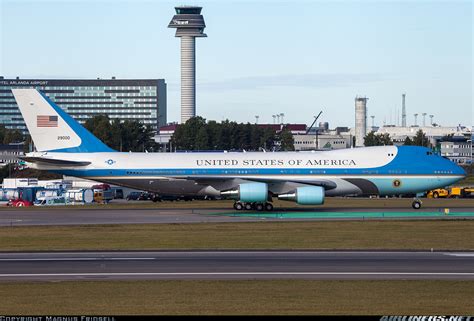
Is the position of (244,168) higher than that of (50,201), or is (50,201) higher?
(244,168)

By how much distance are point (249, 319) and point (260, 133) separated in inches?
6825

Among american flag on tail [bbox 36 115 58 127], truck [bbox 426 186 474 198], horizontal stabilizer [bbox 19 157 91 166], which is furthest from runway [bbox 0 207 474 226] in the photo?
truck [bbox 426 186 474 198]

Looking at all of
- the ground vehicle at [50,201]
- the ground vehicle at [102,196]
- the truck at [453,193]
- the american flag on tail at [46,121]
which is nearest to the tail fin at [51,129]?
the american flag on tail at [46,121]

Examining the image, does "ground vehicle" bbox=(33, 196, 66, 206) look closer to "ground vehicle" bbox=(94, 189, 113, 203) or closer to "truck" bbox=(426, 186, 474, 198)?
"ground vehicle" bbox=(94, 189, 113, 203)

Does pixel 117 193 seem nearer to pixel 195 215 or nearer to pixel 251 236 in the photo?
pixel 195 215

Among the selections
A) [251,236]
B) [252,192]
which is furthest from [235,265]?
[252,192]

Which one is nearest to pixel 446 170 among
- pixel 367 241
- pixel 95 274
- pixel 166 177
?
pixel 166 177

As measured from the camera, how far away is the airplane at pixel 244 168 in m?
58.8

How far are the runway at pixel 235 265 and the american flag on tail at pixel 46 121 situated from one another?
27.9 meters

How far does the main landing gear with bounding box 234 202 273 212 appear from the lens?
5916 cm

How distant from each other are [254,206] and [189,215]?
6198mm

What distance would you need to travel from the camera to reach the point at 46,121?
61594 mm

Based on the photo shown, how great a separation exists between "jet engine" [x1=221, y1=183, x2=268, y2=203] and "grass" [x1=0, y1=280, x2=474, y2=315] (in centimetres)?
3046

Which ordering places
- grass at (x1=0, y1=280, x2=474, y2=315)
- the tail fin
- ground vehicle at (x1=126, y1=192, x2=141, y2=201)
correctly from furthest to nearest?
ground vehicle at (x1=126, y1=192, x2=141, y2=201) → the tail fin → grass at (x1=0, y1=280, x2=474, y2=315)
